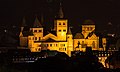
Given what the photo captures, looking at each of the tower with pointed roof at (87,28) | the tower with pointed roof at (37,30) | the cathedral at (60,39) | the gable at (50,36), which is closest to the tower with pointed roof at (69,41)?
the cathedral at (60,39)

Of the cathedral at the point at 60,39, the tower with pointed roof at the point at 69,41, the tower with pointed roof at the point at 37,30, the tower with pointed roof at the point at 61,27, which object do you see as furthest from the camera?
the tower with pointed roof at the point at 37,30

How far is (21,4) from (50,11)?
11.3 m

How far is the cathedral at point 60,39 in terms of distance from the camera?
261ft

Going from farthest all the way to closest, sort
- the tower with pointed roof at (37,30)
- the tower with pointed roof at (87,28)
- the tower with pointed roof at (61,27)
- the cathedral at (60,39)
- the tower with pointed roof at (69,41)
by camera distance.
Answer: the tower with pointed roof at (87,28) → the tower with pointed roof at (37,30) → the tower with pointed roof at (61,27) → the cathedral at (60,39) → the tower with pointed roof at (69,41)

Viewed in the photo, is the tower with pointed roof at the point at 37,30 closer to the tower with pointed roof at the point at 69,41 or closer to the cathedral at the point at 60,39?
the cathedral at the point at 60,39

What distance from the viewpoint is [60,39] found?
80.6 meters

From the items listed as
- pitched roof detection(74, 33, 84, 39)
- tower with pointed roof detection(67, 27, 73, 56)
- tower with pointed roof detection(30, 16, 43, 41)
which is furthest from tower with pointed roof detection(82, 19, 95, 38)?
tower with pointed roof detection(30, 16, 43, 41)

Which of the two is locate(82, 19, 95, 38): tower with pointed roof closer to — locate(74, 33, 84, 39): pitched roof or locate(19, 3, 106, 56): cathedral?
locate(19, 3, 106, 56): cathedral

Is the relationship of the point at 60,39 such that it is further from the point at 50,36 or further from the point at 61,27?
the point at 61,27

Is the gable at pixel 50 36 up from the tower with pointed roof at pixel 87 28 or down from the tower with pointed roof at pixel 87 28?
down

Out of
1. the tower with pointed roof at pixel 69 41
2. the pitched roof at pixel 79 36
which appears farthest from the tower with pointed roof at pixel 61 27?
the pitched roof at pixel 79 36

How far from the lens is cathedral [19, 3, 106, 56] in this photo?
261ft

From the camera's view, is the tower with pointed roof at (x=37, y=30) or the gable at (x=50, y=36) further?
the tower with pointed roof at (x=37, y=30)

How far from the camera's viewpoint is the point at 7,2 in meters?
122
